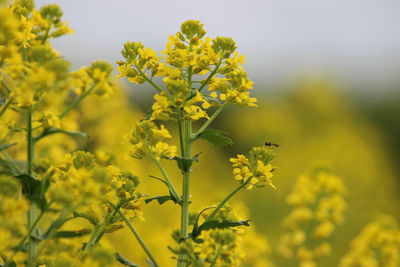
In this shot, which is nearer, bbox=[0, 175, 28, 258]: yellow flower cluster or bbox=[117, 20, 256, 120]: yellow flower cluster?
bbox=[0, 175, 28, 258]: yellow flower cluster

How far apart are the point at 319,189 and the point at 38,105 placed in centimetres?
285

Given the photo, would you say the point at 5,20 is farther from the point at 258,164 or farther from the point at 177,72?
the point at 258,164

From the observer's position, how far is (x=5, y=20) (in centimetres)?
200

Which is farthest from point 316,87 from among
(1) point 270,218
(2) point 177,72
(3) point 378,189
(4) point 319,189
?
(2) point 177,72

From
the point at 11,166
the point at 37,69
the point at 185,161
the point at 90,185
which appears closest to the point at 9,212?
the point at 90,185

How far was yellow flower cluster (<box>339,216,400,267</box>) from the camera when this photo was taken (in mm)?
4121

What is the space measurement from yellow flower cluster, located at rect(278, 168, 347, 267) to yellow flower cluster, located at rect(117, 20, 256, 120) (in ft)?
6.88

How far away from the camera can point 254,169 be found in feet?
7.97

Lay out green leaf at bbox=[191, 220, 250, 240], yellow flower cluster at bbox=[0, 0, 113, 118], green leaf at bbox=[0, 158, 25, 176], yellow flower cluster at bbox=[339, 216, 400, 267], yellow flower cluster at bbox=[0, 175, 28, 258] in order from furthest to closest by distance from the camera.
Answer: yellow flower cluster at bbox=[339, 216, 400, 267] < green leaf at bbox=[191, 220, 250, 240] < green leaf at bbox=[0, 158, 25, 176] < yellow flower cluster at bbox=[0, 0, 113, 118] < yellow flower cluster at bbox=[0, 175, 28, 258]

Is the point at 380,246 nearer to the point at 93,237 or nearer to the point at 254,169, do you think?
the point at 254,169

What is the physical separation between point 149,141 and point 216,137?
292mm

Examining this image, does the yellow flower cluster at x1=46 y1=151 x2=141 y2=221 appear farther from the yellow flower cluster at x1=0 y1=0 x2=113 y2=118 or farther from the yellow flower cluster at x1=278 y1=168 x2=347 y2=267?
the yellow flower cluster at x1=278 y1=168 x2=347 y2=267

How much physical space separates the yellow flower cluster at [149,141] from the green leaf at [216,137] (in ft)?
0.47

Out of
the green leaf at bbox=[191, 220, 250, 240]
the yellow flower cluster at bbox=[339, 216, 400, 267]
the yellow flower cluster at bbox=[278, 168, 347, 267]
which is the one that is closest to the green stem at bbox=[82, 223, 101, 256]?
the green leaf at bbox=[191, 220, 250, 240]
